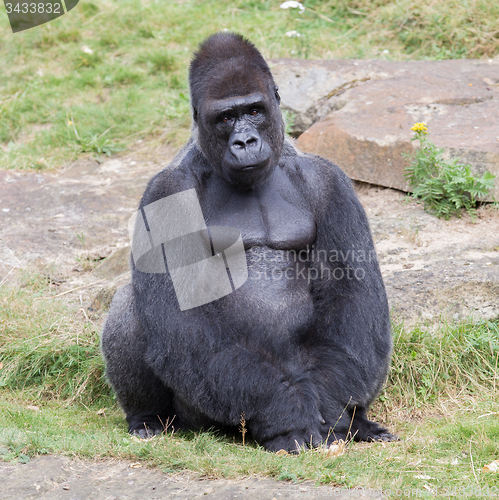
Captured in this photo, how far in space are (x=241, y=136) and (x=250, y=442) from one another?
162 cm

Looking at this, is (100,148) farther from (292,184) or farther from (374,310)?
(374,310)

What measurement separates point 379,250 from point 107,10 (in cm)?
640

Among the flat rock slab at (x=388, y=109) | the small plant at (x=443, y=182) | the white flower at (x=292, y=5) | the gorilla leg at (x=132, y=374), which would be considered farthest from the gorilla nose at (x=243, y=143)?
the white flower at (x=292, y=5)

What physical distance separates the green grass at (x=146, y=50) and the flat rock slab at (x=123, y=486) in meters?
5.04

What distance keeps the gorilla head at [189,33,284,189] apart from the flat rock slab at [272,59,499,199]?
2.45 meters

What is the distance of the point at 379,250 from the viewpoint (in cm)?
531

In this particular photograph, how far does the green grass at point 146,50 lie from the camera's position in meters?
7.93

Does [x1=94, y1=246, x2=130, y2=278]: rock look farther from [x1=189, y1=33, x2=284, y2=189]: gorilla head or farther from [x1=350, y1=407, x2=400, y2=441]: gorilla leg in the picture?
[x1=350, y1=407, x2=400, y2=441]: gorilla leg

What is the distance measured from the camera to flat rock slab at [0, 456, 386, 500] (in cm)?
271

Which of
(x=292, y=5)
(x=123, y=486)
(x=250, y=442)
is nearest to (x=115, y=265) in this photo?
(x=250, y=442)

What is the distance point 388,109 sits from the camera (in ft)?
21.6

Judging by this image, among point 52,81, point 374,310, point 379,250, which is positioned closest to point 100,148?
point 52,81

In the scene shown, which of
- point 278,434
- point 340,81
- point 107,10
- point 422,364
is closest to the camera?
point 278,434

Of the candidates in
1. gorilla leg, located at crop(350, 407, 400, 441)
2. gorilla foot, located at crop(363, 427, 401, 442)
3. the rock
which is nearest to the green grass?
the rock
